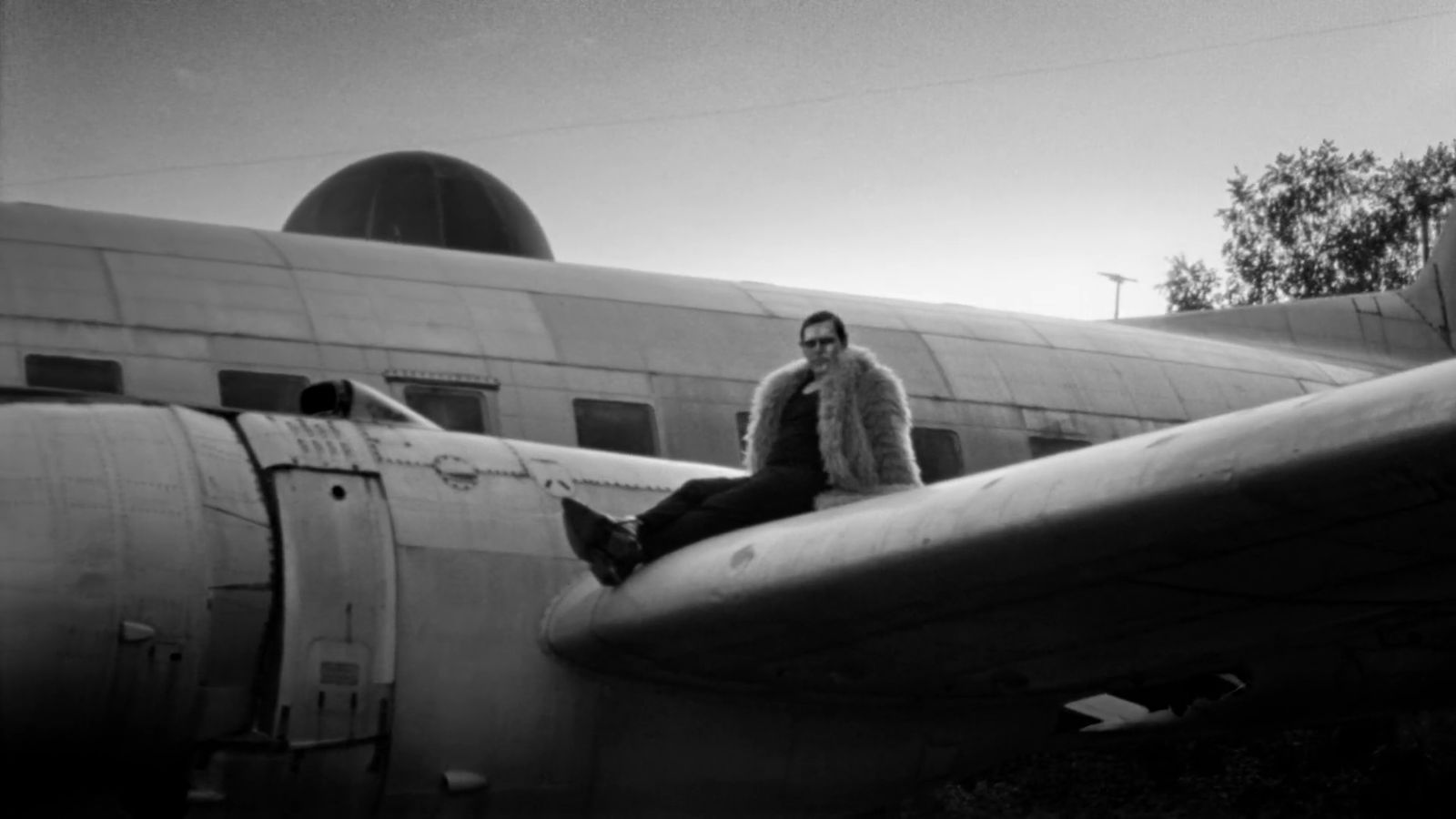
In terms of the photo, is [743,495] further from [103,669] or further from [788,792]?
[103,669]

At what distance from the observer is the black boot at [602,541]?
7.25 meters

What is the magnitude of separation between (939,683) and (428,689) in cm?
206

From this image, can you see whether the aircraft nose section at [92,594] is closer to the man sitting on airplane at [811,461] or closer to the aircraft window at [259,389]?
the man sitting on airplane at [811,461]

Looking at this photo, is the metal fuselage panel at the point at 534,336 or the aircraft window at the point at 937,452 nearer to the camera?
the metal fuselage panel at the point at 534,336

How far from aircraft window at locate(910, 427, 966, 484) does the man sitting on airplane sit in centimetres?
498

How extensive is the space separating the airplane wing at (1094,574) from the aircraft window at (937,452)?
4645 mm

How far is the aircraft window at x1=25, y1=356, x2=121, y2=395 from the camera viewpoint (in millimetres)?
10141

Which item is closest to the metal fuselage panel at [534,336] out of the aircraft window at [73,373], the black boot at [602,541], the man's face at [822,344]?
the aircraft window at [73,373]

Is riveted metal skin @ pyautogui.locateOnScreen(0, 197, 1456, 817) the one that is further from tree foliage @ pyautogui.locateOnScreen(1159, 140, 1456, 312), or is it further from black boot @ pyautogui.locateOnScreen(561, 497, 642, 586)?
tree foliage @ pyautogui.locateOnScreen(1159, 140, 1456, 312)

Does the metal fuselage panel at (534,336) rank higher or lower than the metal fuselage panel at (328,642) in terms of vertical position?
higher

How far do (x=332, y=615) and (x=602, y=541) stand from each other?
1071 millimetres

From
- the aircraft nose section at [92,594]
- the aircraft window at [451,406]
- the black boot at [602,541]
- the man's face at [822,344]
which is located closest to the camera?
the aircraft nose section at [92,594]

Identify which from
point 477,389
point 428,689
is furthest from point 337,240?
point 428,689

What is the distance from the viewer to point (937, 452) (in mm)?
12883
